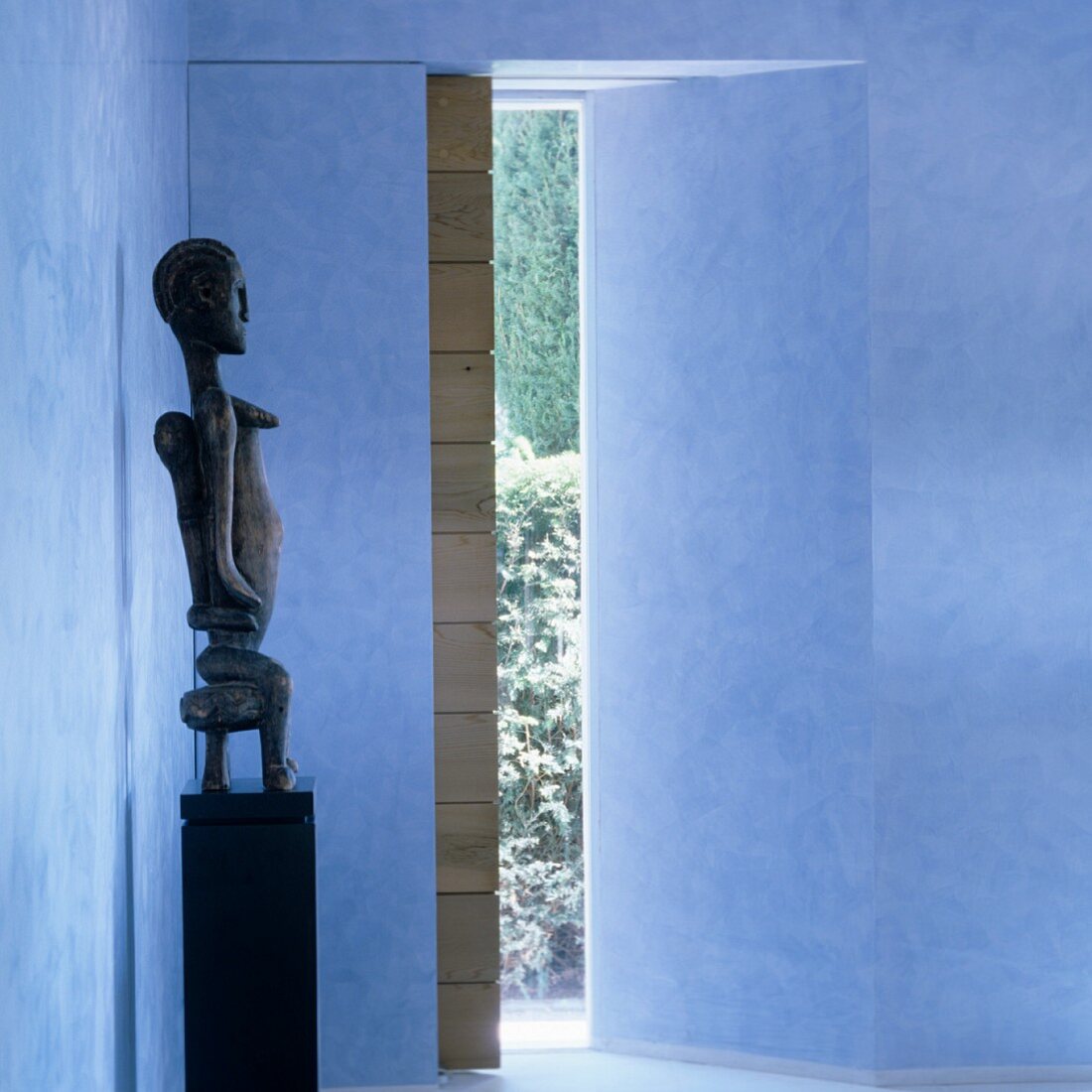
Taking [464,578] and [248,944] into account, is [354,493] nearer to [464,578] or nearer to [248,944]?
[464,578]

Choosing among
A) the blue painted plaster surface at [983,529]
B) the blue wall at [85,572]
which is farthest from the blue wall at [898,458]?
the blue wall at [85,572]

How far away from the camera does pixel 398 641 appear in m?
2.99

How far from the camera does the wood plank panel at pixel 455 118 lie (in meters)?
3.06

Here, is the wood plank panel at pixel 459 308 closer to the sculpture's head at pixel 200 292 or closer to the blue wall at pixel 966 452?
the blue wall at pixel 966 452

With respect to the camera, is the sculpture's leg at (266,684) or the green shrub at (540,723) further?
the green shrub at (540,723)

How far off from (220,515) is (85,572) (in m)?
0.24

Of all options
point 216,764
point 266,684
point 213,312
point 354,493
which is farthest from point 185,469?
point 354,493

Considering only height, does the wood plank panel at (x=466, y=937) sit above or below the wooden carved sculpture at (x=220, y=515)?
below

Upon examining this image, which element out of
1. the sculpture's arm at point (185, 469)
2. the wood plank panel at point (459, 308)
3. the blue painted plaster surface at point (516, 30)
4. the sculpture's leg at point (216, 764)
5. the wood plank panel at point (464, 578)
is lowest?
the sculpture's leg at point (216, 764)

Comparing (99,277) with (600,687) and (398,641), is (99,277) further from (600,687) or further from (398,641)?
(600,687)

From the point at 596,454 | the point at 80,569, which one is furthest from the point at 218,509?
the point at 596,454

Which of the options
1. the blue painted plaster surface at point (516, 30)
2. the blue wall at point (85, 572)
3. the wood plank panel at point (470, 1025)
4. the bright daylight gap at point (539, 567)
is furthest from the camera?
the bright daylight gap at point (539, 567)

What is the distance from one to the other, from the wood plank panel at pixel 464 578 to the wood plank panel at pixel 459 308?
1.46ft

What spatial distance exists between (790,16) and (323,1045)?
2533 millimetres
